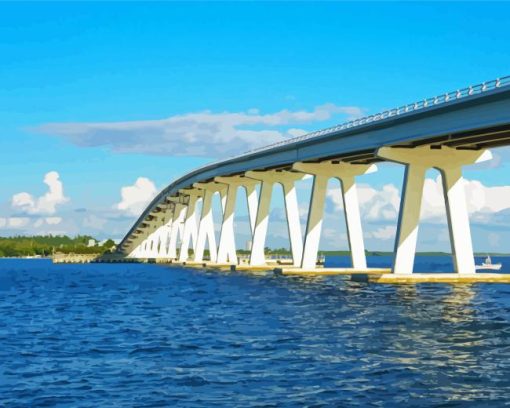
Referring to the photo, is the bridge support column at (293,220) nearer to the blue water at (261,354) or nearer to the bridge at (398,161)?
the bridge at (398,161)

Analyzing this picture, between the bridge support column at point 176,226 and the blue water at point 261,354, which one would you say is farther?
the bridge support column at point 176,226

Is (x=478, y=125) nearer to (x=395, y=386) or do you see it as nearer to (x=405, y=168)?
(x=405, y=168)

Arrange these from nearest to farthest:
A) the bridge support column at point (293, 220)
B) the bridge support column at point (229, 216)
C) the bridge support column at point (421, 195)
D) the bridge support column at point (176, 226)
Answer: the bridge support column at point (421, 195), the bridge support column at point (293, 220), the bridge support column at point (229, 216), the bridge support column at point (176, 226)

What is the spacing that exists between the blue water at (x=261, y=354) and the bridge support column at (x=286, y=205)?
154 feet

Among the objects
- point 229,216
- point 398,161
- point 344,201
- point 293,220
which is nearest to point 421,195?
point 398,161

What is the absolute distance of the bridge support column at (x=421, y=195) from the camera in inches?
2509

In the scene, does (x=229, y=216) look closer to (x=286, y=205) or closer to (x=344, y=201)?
(x=286, y=205)

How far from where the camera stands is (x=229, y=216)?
113688 mm

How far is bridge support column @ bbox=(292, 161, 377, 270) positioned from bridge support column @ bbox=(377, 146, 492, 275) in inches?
592

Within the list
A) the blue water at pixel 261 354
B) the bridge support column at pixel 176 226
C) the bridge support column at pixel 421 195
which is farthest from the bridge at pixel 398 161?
the bridge support column at pixel 176 226

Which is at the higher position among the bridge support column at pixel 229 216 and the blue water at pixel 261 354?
the bridge support column at pixel 229 216

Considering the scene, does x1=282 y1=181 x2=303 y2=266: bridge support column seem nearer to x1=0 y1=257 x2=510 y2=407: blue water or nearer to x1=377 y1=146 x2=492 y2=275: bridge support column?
x1=377 y1=146 x2=492 y2=275: bridge support column

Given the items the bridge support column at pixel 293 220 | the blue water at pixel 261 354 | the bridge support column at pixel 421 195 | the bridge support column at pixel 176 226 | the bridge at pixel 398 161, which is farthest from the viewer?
the bridge support column at pixel 176 226

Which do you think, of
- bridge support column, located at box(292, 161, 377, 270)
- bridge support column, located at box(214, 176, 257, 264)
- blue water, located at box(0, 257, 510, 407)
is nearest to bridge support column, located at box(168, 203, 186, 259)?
bridge support column, located at box(214, 176, 257, 264)
